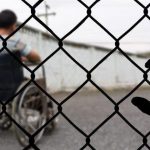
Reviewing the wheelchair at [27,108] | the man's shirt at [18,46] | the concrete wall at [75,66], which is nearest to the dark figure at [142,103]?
the wheelchair at [27,108]

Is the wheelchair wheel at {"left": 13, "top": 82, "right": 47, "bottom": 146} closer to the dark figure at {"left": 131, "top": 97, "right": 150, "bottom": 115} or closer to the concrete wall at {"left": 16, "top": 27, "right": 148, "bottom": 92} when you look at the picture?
the dark figure at {"left": 131, "top": 97, "right": 150, "bottom": 115}

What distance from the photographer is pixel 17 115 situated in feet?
17.4

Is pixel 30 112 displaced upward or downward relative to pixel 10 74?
downward

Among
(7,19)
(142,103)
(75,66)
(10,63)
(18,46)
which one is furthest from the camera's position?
(75,66)

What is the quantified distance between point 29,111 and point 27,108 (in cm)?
7

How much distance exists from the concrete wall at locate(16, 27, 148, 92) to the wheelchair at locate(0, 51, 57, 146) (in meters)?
4.74

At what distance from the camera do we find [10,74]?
5.46 metres

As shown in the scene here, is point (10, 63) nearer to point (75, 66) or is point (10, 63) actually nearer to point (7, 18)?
point (7, 18)

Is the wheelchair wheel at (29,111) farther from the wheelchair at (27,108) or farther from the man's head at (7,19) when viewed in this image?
the man's head at (7,19)

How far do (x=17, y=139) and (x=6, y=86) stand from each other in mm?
479

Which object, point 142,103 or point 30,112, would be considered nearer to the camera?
point 142,103

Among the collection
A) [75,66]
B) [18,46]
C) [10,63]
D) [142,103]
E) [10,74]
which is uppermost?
[142,103]

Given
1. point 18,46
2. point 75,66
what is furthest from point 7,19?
point 75,66

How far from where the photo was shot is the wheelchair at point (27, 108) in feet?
17.3
